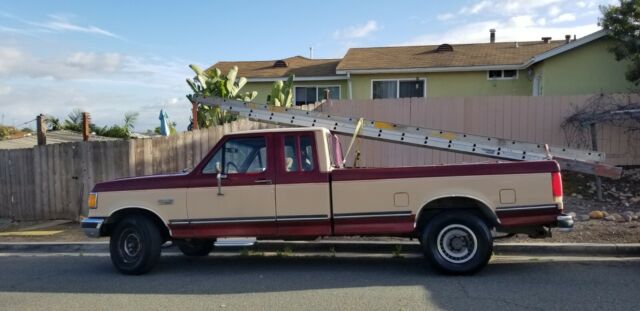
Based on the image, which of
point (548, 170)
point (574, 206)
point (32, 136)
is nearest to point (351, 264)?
point (548, 170)

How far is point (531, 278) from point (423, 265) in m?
1.45

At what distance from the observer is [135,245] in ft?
25.0

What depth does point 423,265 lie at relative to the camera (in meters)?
7.75

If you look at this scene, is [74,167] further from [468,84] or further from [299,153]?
[468,84]

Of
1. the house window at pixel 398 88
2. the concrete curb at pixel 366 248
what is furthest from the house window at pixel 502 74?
the concrete curb at pixel 366 248

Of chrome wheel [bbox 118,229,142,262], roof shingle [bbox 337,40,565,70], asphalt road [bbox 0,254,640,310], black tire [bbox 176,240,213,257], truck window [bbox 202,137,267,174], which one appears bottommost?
asphalt road [bbox 0,254,640,310]

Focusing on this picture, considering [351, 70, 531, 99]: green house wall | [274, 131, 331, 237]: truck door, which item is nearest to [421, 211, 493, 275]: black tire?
[274, 131, 331, 237]: truck door

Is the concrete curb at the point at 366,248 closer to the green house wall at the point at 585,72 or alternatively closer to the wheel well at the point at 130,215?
the wheel well at the point at 130,215

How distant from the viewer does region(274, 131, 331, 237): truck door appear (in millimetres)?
7105

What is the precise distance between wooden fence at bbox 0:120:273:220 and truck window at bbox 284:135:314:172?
17.2 ft

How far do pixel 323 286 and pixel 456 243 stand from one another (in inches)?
67.3

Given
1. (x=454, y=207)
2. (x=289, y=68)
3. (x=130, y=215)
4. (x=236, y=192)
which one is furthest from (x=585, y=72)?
(x=130, y=215)

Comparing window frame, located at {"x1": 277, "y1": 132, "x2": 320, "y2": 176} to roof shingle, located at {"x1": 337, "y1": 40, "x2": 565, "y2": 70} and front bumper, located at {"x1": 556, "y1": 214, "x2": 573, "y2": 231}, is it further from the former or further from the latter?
roof shingle, located at {"x1": 337, "y1": 40, "x2": 565, "y2": 70}

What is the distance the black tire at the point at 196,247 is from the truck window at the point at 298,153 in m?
2.09
